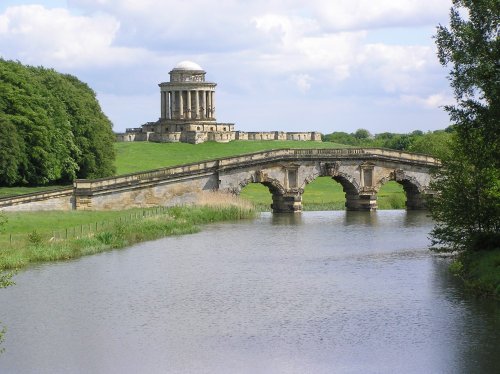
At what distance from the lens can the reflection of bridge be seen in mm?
84875

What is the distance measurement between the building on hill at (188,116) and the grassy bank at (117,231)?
233ft

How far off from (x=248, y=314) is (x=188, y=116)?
12020cm

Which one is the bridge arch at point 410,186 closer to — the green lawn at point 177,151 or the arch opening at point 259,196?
the arch opening at point 259,196

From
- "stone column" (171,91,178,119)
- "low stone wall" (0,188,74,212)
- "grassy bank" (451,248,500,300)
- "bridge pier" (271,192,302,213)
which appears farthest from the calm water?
"stone column" (171,91,178,119)

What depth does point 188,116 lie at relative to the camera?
16062cm

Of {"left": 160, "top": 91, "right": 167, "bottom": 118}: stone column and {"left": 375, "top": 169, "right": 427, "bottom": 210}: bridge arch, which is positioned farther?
{"left": 160, "top": 91, "right": 167, "bottom": 118}: stone column

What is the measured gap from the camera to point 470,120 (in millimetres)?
42938

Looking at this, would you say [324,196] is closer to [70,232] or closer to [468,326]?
[70,232]

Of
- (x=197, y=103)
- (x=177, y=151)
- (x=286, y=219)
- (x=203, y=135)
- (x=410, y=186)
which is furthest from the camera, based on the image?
(x=197, y=103)

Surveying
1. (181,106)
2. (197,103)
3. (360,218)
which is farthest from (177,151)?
(360,218)

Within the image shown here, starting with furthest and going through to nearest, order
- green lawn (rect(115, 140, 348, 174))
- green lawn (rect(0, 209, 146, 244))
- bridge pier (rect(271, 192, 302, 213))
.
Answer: green lawn (rect(115, 140, 348, 174))
bridge pier (rect(271, 192, 302, 213))
green lawn (rect(0, 209, 146, 244))

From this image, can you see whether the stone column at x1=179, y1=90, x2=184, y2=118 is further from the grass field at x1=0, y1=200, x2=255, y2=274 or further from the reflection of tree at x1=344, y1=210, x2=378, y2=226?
the grass field at x1=0, y1=200, x2=255, y2=274

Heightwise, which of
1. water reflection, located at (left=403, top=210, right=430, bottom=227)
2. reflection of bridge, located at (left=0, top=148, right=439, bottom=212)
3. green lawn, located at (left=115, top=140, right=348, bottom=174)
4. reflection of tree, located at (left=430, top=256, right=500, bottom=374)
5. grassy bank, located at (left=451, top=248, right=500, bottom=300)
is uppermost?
green lawn, located at (left=115, top=140, right=348, bottom=174)

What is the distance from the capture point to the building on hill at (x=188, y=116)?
6186 inches
